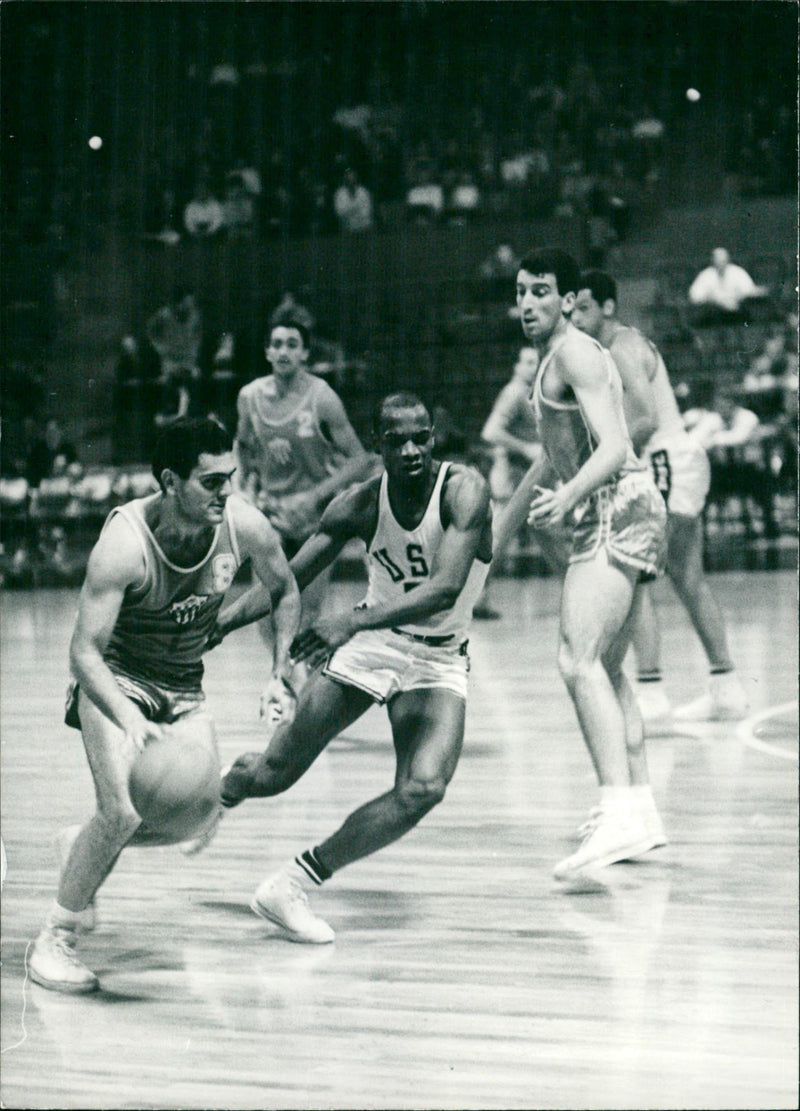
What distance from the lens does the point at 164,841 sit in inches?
134

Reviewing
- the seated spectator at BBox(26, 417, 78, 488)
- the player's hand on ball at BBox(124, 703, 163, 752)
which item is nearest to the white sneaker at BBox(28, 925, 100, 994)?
the player's hand on ball at BBox(124, 703, 163, 752)

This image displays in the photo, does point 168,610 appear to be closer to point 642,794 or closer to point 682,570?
point 642,794

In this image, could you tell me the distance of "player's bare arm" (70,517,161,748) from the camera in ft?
10.6

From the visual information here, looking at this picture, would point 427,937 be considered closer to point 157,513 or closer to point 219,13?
point 157,513

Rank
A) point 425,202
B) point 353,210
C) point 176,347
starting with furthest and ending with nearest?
point 425,202
point 353,210
point 176,347

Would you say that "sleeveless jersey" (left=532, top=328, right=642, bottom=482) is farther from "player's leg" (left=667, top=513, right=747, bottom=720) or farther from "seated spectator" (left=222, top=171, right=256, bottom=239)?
"seated spectator" (left=222, top=171, right=256, bottom=239)

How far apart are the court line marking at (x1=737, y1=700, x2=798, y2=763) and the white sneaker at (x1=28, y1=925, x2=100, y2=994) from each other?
3.52 metres

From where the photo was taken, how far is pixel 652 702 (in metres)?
7.44

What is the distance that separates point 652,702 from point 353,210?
33.5 ft

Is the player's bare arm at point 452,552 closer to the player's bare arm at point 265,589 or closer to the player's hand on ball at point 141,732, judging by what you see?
the player's bare arm at point 265,589

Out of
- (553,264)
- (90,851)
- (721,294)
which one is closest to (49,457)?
(721,294)

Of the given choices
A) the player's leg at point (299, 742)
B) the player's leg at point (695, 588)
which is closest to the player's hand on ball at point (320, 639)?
the player's leg at point (299, 742)

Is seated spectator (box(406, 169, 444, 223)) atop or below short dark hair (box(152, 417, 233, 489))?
atop

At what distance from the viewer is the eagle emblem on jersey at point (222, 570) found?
11.1 ft
